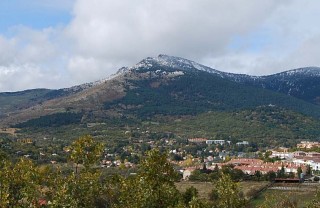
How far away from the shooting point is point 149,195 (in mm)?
21875

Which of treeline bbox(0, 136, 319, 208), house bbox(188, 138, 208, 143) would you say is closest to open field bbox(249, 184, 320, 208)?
treeline bbox(0, 136, 319, 208)

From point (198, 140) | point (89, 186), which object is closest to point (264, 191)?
point (89, 186)

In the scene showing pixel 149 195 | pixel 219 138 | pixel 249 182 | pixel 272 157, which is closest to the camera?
pixel 149 195

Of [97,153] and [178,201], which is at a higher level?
[97,153]

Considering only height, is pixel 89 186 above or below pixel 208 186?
above

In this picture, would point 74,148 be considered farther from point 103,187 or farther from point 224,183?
point 224,183

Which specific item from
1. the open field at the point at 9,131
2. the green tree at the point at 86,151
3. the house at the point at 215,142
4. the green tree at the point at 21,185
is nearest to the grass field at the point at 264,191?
the green tree at the point at 86,151

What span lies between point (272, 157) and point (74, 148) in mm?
106581

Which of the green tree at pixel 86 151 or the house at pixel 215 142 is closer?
the green tree at pixel 86 151

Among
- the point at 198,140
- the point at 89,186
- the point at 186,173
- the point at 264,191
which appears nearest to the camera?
the point at 89,186

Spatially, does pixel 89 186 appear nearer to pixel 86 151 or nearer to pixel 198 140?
pixel 86 151

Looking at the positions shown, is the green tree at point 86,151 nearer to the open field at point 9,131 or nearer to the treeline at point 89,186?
the treeline at point 89,186

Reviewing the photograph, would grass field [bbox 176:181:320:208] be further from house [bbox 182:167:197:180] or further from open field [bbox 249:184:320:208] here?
house [bbox 182:167:197:180]

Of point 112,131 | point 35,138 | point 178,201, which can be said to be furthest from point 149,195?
point 112,131
